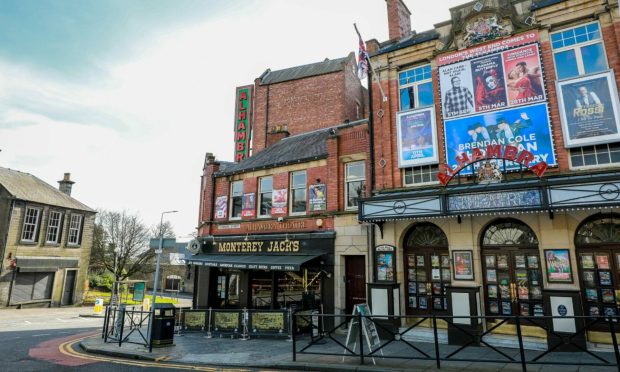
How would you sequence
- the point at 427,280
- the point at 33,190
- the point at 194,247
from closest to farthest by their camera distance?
the point at 427,280
the point at 194,247
the point at 33,190

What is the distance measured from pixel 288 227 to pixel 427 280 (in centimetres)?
653

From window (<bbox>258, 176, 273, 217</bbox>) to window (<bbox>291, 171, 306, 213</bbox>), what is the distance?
55.5 inches

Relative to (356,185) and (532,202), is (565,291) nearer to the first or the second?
(532,202)

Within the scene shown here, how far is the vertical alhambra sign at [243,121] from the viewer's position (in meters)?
30.0

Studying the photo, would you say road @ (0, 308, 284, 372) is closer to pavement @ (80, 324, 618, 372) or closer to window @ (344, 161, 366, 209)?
pavement @ (80, 324, 618, 372)

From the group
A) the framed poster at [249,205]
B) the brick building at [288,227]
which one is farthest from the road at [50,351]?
the framed poster at [249,205]

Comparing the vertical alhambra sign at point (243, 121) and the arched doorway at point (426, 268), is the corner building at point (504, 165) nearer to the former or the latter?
the arched doorway at point (426, 268)

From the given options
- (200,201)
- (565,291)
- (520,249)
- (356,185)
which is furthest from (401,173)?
(200,201)

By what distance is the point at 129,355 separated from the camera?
1061 cm

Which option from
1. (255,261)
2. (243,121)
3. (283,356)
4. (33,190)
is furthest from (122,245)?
(283,356)

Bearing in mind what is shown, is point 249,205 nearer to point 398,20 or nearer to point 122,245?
point 398,20

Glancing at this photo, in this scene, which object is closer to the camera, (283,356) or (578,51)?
(283,356)

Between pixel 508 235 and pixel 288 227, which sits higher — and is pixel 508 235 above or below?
below

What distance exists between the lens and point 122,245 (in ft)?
152
